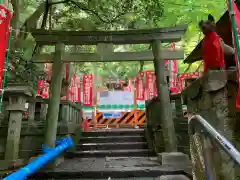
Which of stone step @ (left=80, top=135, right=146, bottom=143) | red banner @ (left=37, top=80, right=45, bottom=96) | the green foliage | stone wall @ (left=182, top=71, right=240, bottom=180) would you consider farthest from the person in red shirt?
red banner @ (left=37, top=80, right=45, bottom=96)

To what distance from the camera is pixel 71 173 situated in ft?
19.3

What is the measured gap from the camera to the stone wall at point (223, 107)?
9.41 feet

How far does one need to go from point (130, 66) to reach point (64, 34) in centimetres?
1508

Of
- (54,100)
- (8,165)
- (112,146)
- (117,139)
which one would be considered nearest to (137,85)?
(117,139)

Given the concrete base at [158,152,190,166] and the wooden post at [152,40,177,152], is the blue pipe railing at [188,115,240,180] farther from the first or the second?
the wooden post at [152,40,177,152]

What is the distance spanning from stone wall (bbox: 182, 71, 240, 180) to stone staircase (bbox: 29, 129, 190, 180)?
7.64 feet

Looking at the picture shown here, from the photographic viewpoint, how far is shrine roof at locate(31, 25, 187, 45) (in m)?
7.45

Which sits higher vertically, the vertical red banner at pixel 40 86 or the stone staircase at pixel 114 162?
the vertical red banner at pixel 40 86

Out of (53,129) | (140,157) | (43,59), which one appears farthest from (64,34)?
(140,157)

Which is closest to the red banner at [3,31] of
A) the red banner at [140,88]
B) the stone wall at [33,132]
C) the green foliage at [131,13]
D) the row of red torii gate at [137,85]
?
the stone wall at [33,132]

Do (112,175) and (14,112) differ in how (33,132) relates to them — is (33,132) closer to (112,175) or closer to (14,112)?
(14,112)

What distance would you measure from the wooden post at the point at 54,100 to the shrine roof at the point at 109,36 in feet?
1.15

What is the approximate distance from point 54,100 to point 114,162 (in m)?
2.73

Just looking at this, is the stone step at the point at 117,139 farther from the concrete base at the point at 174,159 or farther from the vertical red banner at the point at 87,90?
the vertical red banner at the point at 87,90
